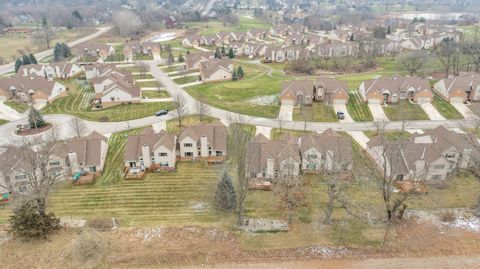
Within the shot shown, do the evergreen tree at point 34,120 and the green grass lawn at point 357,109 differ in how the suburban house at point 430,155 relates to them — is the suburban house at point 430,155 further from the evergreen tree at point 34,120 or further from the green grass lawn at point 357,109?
the evergreen tree at point 34,120

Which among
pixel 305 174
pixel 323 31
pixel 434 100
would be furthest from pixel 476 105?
pixel 323 31

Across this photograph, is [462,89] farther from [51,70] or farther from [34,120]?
[51,70]

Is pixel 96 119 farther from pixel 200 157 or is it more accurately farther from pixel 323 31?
pixel 323 31

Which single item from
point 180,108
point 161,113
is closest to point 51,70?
point 161,113

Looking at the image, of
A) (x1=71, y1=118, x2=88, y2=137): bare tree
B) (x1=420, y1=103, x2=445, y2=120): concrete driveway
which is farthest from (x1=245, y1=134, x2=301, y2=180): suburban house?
(x1=420, y1=103, x2=445, y2=120): concrete driveway

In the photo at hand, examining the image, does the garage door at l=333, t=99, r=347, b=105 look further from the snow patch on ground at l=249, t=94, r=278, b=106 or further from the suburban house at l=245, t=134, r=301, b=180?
the suburban house at l=245, t=134, r=301, b=180

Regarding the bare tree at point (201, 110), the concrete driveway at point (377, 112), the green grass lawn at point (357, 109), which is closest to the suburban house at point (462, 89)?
the concrete driveway at point (377, 112)
